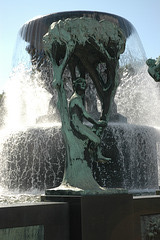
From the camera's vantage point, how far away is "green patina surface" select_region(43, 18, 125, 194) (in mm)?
4688

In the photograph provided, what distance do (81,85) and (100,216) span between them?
5.68 feet

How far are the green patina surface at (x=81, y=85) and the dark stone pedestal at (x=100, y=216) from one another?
149 mm

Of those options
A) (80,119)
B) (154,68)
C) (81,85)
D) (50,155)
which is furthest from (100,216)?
(50,155)

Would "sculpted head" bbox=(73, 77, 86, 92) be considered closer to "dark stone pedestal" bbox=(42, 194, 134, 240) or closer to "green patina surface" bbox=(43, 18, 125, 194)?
"green patina surface" bbox=(43, 18, 125, 194)

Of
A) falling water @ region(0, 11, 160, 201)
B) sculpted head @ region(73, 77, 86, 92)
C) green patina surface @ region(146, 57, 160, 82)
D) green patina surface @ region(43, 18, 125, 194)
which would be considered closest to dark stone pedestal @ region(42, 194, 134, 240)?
green patina surface @ region(43, 18, 125, 194)

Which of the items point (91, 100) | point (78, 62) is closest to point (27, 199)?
point (78, 62)

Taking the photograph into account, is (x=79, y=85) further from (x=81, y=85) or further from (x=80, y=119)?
(x=80, y=119)

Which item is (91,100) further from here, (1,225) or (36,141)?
(1,225)

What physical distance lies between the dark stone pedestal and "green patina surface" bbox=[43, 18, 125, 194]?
149 millimetres

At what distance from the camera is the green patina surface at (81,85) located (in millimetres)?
4688

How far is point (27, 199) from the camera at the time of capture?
821cm

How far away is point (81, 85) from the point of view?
4.96m

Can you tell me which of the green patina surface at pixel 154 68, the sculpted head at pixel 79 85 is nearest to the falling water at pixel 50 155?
the green patina surface at pixel 154 68

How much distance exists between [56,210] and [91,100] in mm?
9621
